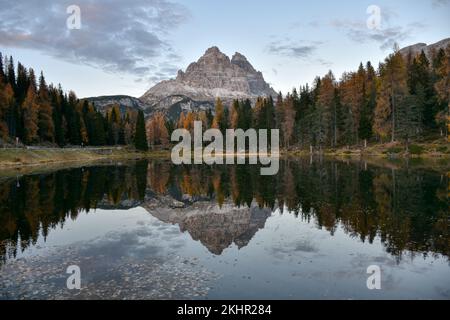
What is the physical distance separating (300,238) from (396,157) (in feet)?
188

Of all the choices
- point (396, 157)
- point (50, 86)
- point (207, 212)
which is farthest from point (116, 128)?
point (207, 212)

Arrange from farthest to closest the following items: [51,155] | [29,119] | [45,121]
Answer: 1. [45,121]
2. [29,119]
3. [51,155]

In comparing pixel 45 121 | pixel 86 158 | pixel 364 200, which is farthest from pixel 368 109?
pixel 45 121

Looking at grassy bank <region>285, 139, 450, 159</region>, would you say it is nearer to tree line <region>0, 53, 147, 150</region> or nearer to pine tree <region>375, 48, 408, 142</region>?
pine tree <region>375, 48, 408, 142</region>

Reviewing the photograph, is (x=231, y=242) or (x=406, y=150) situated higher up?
(x=406, y=150)

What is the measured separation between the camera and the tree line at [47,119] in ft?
290

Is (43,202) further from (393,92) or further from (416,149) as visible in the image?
(393,92)

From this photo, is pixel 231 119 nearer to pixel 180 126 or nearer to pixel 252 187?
pixel 180 126

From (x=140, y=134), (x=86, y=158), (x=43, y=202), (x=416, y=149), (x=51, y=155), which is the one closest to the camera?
(x=43, y=202)

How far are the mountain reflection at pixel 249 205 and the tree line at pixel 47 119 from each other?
2040 inches

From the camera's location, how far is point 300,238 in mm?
18688

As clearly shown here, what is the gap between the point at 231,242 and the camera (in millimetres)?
18422

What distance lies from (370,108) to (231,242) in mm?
77201

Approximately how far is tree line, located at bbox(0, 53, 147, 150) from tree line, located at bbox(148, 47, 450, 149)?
150 ft
